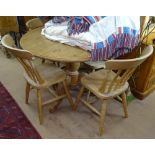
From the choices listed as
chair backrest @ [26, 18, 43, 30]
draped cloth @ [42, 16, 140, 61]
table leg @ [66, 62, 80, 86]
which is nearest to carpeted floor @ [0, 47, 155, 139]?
table leg @ [66, 62, 80, 86]

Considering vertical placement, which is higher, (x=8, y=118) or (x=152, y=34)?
(x=152, y=34)

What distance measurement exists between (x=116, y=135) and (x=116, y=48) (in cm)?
83

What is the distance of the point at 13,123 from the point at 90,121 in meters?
0.80

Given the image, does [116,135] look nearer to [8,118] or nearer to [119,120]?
[119,120]

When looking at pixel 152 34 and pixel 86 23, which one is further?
pixel 152 34

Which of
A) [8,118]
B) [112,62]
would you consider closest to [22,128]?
[8,118]

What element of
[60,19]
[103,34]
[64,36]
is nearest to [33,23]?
[60,19]

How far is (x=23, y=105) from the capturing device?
7.81 feet

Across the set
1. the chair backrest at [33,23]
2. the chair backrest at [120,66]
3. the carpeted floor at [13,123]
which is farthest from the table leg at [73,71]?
the chair backrest at [33,23]

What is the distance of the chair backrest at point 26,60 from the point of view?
1684 millimetres

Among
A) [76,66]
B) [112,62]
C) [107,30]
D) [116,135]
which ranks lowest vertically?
[116,135]

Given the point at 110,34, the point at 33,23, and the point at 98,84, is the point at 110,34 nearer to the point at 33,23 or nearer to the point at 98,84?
the point at 98,84

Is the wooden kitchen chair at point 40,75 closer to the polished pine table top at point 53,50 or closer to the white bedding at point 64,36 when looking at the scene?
the polished pine table top at point 53,50
